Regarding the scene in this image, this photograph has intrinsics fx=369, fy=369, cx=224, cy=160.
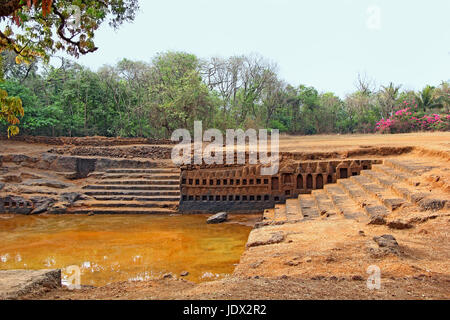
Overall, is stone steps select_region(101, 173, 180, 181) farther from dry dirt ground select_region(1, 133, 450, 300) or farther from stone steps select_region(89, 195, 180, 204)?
dry dirt ground select_region(1, 133, 450, 300)

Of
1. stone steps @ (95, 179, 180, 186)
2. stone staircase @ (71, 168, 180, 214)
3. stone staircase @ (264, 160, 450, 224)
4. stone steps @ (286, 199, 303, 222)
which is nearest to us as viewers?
stone staircase @ (264, 160, 450, 224)

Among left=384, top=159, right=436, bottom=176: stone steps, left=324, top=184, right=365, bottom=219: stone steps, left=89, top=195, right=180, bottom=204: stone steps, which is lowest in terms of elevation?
left=89, top=195, right=180, bottom=204: stone steps

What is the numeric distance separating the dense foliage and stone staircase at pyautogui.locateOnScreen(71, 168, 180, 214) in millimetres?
6588

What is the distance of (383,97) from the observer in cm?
2862

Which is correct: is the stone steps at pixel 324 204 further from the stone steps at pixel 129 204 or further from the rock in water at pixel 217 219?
the stone steps at pixel 129 204

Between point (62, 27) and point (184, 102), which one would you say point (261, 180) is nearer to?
point (62, 27)

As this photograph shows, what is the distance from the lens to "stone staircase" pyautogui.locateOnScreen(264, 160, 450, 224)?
233 inches

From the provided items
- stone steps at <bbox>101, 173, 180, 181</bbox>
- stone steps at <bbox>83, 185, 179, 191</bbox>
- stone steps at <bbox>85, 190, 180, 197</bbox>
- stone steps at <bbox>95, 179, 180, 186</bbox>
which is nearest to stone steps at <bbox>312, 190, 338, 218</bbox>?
stone steps at <bbox>85, 190, 180, 197</bbox>

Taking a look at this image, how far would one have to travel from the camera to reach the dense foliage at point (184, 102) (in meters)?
21.6

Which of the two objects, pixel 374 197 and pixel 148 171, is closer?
pixel 374 197

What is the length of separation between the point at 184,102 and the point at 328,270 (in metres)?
18.1

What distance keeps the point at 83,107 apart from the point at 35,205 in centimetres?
1301

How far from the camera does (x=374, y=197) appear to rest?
23.8 feet

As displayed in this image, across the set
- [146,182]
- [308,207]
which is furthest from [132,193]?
[308,207]
